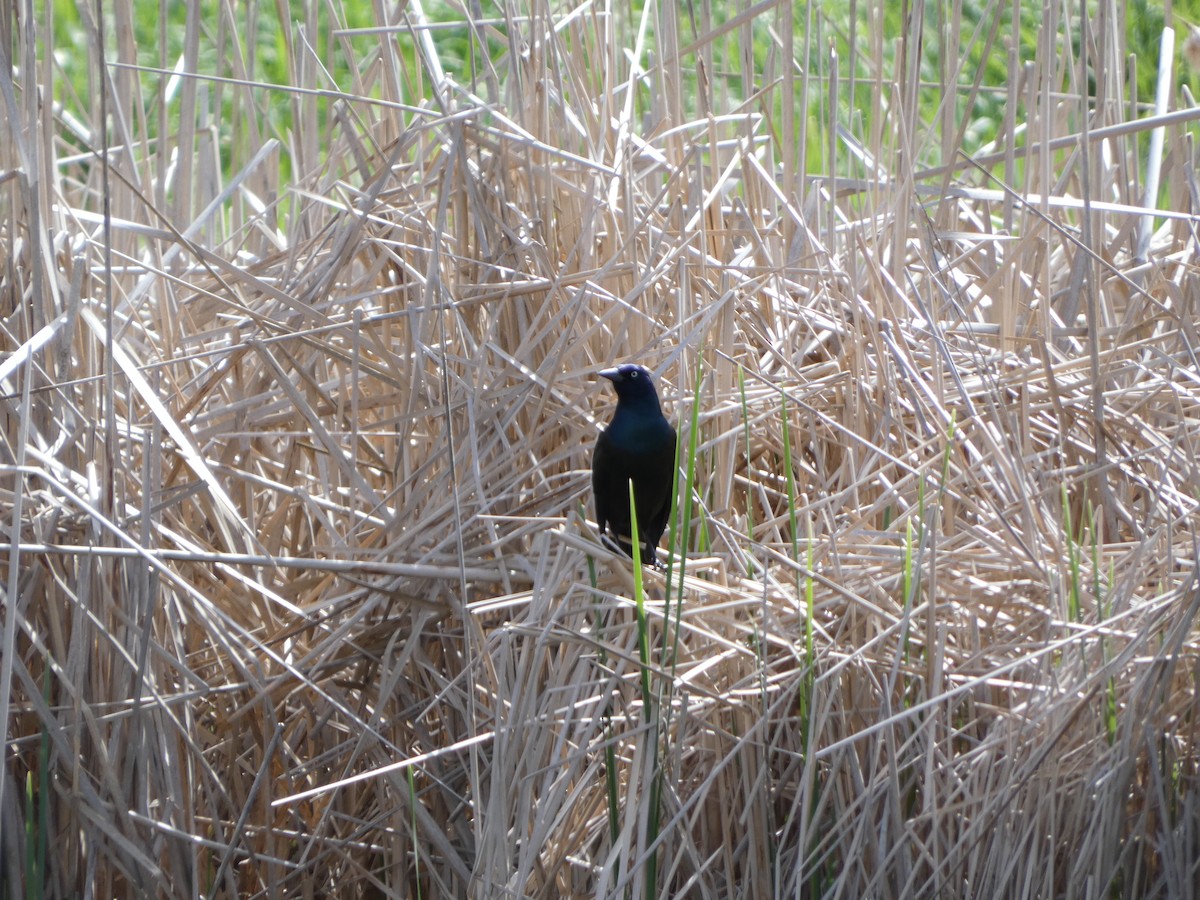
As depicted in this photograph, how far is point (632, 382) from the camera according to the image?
2.12 meters

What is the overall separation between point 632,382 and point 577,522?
0.83 feet

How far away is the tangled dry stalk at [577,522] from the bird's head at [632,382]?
0.08 metres

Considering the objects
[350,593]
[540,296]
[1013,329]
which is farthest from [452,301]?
[1013,329]

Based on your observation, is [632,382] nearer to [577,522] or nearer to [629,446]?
[629,446]

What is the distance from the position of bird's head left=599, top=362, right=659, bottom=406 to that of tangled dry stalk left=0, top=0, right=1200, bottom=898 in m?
0.08

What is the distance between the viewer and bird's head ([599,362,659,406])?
2.10m

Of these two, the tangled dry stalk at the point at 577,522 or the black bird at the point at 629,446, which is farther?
the black bird at the point at 629,446

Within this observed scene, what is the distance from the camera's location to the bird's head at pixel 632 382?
6.90ft

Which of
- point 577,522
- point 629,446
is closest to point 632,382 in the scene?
point 629,446

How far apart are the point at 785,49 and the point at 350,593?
127cm

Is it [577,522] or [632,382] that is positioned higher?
[632,382]

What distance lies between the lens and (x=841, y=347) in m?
2.38

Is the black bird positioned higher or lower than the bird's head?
lower

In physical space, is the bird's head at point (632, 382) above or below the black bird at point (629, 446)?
above
